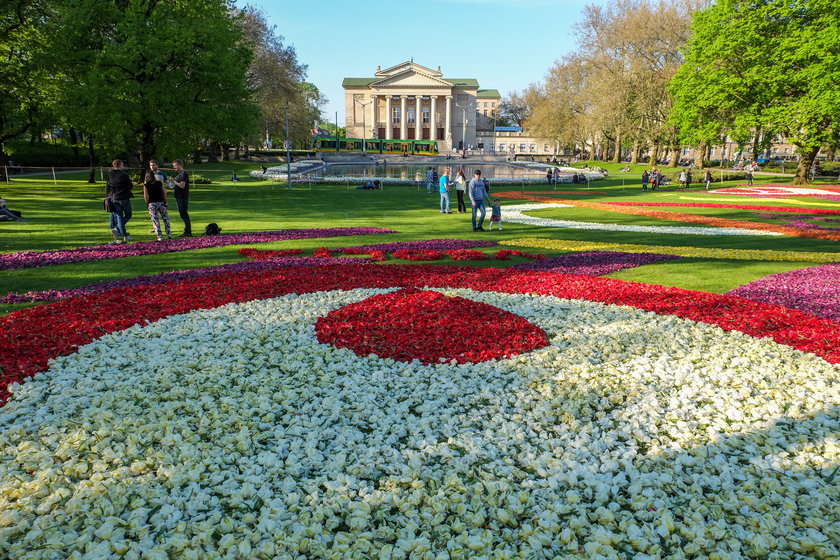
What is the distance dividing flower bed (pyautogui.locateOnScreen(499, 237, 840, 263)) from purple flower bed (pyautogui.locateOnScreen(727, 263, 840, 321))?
182cm

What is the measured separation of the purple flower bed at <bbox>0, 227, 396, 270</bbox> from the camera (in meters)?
12.9

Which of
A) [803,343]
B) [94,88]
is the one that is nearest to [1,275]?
[803,343]

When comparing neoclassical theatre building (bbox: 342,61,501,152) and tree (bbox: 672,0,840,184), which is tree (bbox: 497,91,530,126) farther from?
tree (bbox: 672,0,840,184)

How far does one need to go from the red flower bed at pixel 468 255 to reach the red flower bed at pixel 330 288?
65.8 inches

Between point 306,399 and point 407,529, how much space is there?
2.47 metres

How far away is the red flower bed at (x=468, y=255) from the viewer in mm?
14219

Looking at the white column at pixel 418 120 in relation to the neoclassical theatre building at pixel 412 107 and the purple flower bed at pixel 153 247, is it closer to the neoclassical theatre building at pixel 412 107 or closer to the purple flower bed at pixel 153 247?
the neoclassical theatre building at pixel 412 107

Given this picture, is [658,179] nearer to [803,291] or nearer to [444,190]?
[444,190]

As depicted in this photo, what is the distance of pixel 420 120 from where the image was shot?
128 m

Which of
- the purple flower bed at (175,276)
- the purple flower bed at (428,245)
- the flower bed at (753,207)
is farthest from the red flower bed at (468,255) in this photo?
the flower bed at (753,207)

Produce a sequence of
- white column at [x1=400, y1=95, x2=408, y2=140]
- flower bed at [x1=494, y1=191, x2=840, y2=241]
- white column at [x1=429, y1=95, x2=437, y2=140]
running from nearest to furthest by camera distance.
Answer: flower bed at [x1=494, y1=191, x2=840, y2=241] → white column at [x1=400, y1=95, x2=408, y2=140] → white column at [x1=429, y1=95, x2=437, y2=140]

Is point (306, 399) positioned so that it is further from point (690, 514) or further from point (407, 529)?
point (690, 514)

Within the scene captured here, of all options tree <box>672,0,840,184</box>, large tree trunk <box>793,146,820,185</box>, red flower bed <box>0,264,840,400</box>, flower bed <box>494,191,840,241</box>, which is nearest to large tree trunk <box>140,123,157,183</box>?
flower bed <box>494,191,840,241</box>

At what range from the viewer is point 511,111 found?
16175 centimetres
